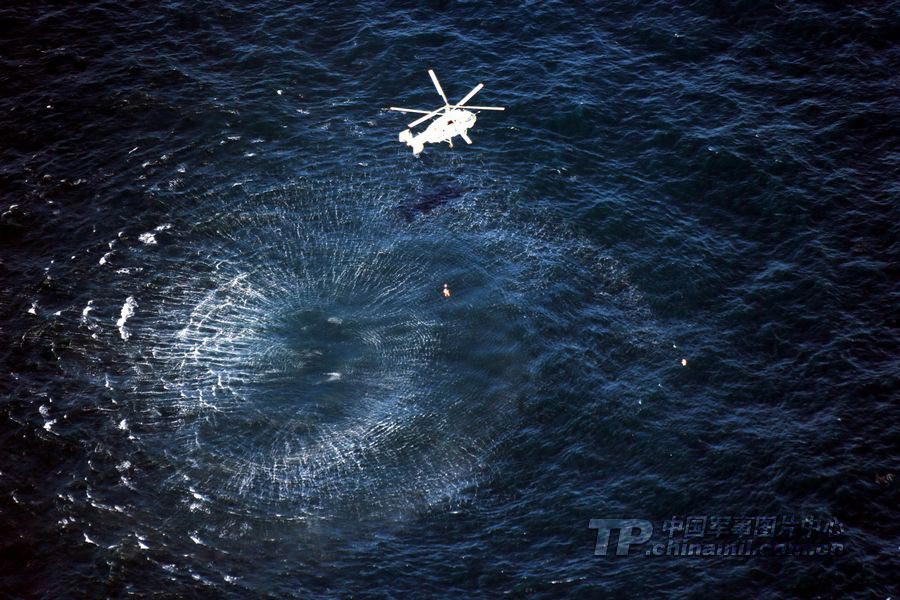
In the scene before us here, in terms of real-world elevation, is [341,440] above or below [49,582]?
above

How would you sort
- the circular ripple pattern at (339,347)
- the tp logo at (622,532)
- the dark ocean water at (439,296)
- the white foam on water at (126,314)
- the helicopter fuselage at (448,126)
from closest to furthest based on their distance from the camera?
the tp logo at (622,532)
the dark ocean water at (439,296)
the circular ripple pattern at (339,347)
the white foam on water at (126,314)
the helicopter fuselage at (448,126)

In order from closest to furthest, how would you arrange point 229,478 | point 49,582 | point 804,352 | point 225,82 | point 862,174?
point 49,582, point 229,478, point 804,352, point 862,174, point 225,82

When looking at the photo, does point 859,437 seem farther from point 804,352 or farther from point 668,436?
point 668,436

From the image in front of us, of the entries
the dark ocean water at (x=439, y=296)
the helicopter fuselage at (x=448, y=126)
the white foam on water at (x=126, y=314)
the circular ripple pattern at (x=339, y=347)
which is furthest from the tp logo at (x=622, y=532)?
the white foam on water at (x=126, y=314)

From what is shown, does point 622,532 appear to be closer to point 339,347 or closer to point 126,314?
point 339,347

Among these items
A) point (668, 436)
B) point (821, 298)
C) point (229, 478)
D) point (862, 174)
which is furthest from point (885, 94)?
point (229, 478)

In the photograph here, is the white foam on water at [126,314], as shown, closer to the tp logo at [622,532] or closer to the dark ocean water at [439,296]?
the dark ocean water at [439,296]
